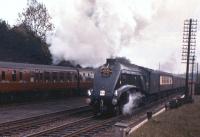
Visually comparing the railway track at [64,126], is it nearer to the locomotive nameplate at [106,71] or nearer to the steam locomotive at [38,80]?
the locomotive nameplate at [106,71]

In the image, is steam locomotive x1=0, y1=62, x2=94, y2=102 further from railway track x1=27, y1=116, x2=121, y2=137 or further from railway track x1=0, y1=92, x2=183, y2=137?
railway track x1=27, y1=116, x2=121, y2=137

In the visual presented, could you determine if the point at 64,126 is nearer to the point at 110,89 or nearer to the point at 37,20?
the point at 110,89

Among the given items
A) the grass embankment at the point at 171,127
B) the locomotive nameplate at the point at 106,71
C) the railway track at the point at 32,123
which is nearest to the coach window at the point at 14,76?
the railway track at the point at 32,123

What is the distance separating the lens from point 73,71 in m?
39.8

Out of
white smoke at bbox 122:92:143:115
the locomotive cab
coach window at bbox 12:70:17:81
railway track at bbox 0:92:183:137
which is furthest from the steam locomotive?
white smoke at bbox 122:92:143:115

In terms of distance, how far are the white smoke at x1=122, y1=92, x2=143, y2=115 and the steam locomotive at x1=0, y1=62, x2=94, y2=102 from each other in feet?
29.3

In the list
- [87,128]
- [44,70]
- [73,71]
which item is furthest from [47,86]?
[87,128]

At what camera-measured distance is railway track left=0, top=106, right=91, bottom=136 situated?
17.7 meters

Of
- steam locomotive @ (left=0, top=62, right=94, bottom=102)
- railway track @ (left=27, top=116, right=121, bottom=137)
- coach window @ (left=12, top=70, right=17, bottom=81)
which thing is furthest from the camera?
coach window @ (left=12, top=70, right=17, bottom=81)

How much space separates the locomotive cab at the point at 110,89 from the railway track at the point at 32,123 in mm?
1569

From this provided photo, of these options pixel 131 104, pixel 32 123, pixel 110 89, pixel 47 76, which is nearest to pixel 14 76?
pixel 47 76

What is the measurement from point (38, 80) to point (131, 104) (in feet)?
34.7

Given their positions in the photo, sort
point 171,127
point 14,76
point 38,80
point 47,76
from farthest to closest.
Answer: point 47,76, point 38,80, point 14,76, point 171,127

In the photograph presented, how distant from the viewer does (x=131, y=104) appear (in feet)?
86.6
